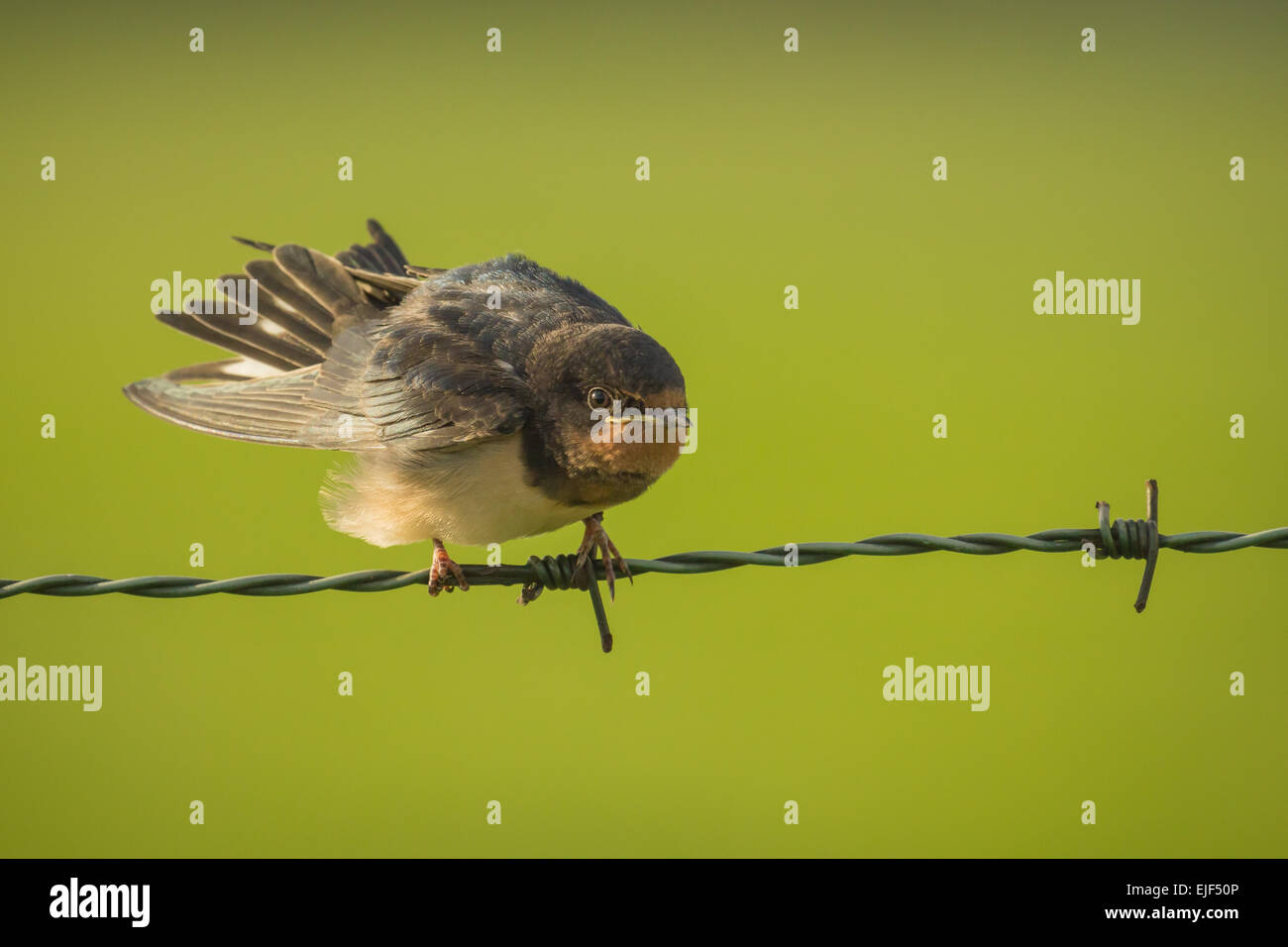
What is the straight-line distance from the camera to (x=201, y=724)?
846 cm

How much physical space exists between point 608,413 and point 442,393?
27.2 inches

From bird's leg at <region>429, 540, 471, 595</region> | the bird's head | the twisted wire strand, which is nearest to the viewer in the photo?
the twisted wire strand

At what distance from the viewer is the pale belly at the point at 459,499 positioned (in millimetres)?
4586

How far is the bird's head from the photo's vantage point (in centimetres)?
432

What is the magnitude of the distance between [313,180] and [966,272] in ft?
22.7

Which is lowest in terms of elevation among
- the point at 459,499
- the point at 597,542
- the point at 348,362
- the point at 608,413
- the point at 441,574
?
the point at 441,574

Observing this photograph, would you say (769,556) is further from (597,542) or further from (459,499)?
(459,499)

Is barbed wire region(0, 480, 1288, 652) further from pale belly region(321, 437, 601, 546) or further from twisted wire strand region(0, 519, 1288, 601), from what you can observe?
pale belly region(321, 437, 601, 546)

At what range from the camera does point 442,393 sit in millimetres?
4609

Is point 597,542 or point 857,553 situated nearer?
point 857,553

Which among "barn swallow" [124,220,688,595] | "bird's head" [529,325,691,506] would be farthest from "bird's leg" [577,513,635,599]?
"bird's head" [529,325,691,506]

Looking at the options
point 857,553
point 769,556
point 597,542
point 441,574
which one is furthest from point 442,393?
point 857,553

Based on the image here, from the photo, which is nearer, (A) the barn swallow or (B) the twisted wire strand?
(B) the twisted wire strand

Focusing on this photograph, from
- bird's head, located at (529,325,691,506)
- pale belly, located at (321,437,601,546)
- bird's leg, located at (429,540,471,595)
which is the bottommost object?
bird's leg, located at (429,540,471,595)
